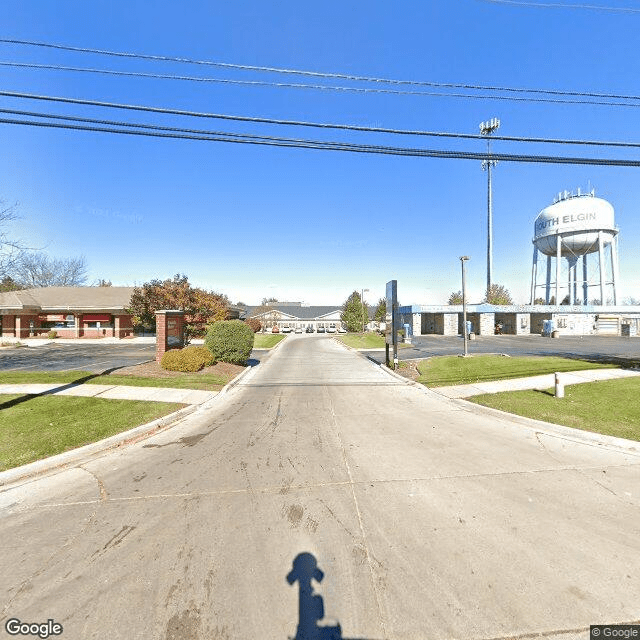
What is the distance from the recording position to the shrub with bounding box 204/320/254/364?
48.0ft

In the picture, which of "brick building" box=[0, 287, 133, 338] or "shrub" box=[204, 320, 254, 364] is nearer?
"shrub" box=[204, 320, 254, 364]

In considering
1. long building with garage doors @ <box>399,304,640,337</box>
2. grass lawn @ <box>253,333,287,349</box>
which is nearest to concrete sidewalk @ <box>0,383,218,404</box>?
grass lawn @ <box>253,333,287,349</box>

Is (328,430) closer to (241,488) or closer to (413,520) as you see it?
(241,488)

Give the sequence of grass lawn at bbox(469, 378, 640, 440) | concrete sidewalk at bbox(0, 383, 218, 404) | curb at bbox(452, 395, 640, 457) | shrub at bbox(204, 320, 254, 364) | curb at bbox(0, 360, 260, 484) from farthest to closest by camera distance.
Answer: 1. shrub at bbox(204, 320, 254, 364)
2. concrete sidewalk at bbox(0, 383, 218, 404)
3. grass lawn at bbox(469, 378, 640, 440)
4. curb at bbox(452, 395, 640, 457)
5. curb at bbox(0, 360, 260, 484)

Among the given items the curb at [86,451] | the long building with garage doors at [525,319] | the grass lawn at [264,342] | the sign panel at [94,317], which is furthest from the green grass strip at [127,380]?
the long building with garage doors at [525,319]

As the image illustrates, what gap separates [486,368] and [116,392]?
13.6 m

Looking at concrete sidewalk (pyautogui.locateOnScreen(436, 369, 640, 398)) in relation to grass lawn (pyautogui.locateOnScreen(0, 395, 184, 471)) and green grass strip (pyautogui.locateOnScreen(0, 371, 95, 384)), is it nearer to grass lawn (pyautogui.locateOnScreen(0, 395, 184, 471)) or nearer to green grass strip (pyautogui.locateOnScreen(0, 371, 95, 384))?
grass lawn (pyautogui.locateOnScreen(0, 395, 184, 471))

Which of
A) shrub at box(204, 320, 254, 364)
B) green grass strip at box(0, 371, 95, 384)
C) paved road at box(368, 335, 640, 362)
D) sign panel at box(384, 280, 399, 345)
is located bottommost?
green grass strip at box(0, 371, 95, 384)

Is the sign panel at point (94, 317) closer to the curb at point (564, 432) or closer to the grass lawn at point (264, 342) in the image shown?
the grass lawn at point (264, 342)

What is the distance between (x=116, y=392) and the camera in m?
9.21

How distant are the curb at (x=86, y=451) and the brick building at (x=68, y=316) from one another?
2880 cm

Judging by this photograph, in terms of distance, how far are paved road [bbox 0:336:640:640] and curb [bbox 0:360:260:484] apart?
1.41 ft

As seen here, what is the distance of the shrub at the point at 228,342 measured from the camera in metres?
14.6

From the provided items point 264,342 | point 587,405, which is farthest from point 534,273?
point 587,405
